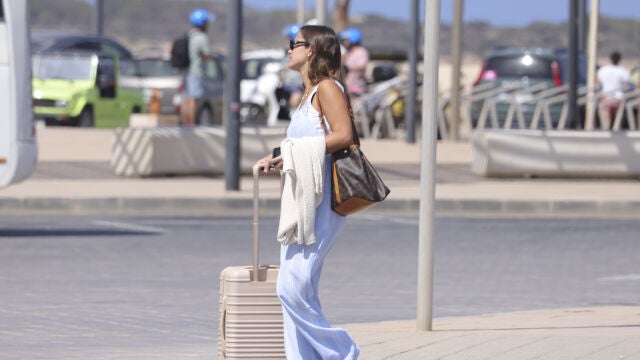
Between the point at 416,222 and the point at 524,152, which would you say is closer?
the point at 416,222

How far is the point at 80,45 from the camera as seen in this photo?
35188mm

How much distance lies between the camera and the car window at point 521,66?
31.1 metres

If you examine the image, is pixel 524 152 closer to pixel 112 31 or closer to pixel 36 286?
pixel 36 286

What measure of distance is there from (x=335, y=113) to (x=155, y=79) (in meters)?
28.5

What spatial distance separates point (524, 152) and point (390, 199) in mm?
3428

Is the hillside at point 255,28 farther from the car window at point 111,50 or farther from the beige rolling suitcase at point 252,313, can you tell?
the beige rolling suitcase at point 252,313

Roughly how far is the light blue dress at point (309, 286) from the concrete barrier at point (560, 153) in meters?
14.0

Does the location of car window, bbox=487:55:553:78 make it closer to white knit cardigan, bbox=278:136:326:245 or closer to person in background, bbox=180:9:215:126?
person in background, bbox=180:9:215:126

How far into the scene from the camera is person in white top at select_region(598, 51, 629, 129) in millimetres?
27297

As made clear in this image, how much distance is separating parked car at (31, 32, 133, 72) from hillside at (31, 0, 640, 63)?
61.1 meters

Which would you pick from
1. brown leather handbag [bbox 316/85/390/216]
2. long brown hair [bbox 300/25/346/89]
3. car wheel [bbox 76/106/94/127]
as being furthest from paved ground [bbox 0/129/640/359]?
car wheel [bbox 76/106/94/127]

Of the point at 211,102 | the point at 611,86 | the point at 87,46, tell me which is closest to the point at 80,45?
the point at 87,46

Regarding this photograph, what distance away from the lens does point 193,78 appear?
21891 mm

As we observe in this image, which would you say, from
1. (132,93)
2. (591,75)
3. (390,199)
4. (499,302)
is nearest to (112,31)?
(132,93)
